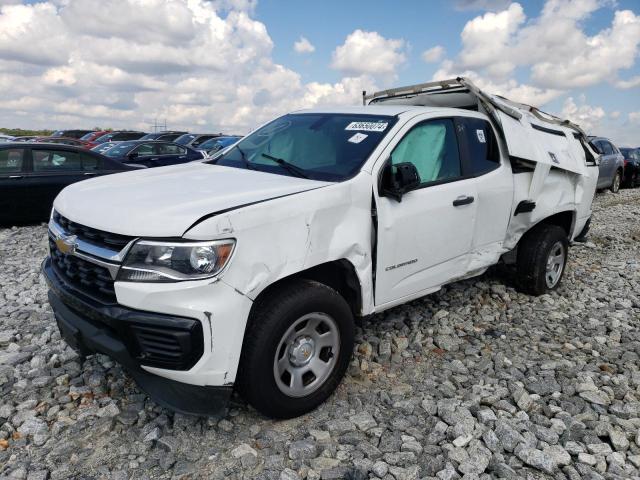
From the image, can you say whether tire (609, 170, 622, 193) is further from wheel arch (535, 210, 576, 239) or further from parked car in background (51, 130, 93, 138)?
parked car in background (51, 130, 93, 138)

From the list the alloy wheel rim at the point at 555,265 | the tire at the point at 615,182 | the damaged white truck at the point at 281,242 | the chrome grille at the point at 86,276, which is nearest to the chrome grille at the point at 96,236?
the damaged white truck at the point at 281,242

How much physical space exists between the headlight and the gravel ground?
3.37 ft

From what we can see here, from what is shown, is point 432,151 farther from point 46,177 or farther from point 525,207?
point 46,177

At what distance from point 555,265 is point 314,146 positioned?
3156mm

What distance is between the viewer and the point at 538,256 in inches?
192

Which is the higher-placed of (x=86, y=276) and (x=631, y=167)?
(x=631, y=167)

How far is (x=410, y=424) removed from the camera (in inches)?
117

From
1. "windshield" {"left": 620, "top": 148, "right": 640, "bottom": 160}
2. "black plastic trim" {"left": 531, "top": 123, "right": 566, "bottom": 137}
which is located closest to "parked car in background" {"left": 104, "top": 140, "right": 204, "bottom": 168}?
"black plastic trim" {"left": 531, "top": 123, "right": 566, "bottom": 137}

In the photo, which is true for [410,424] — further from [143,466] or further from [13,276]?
[13,276]

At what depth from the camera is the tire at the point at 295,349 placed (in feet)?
8.57

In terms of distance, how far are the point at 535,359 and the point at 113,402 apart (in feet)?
9.98

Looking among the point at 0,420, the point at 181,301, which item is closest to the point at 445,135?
the point at 181,301

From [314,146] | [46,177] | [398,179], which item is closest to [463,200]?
[398,179]

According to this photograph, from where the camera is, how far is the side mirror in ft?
10.1
